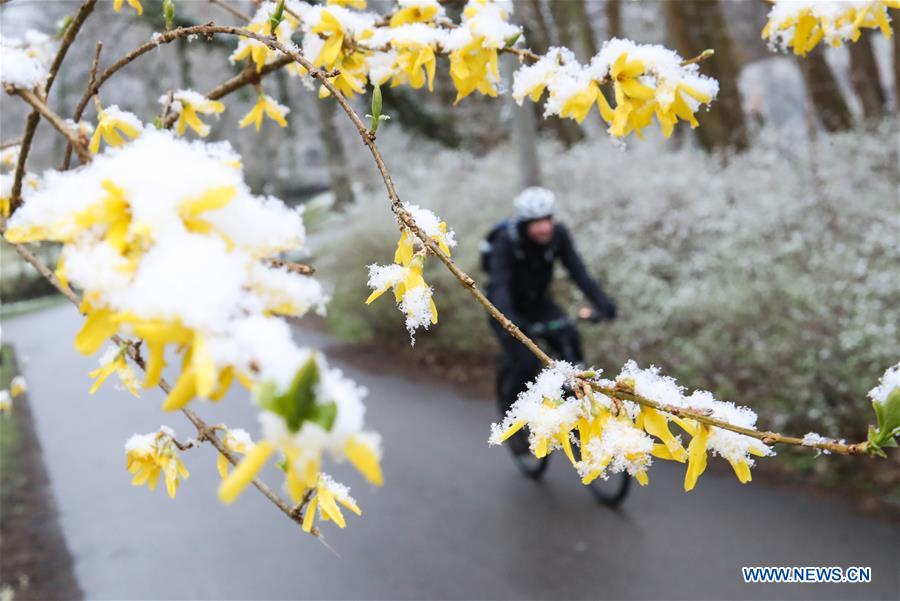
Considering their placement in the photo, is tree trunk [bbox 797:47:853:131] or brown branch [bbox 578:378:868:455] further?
tree trunk [bbox 797:47:853:131]

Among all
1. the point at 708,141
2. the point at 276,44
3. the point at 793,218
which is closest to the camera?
the point at 276,44

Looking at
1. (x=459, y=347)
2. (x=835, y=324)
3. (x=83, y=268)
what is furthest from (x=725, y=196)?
(x=83, y=268)

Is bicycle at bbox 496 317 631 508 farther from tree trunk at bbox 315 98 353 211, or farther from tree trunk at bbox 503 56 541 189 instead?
tree trunk at bbox 315 98 353 211

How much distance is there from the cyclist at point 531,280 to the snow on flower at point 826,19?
254cm

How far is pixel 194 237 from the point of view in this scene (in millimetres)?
621

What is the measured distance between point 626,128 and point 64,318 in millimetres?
14167

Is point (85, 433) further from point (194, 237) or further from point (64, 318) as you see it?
point (64, 318)

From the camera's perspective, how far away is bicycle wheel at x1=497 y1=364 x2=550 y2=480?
454 cm

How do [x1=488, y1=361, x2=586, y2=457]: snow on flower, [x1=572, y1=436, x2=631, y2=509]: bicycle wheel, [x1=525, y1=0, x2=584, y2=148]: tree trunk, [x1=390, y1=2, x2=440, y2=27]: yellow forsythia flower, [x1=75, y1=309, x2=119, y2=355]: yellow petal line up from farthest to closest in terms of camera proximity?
[x1=525, y1=0, x2=584, y2=148]: tree trunk → [x1=572, y1=436, x2=631, y2=509]: bicycle wheel → [x1=390, y1=2, x2=440, y2=27]: yellow forsythia flower → [x1=488, y1=361, x2=586, y2=457]: snow on flower → [x1=75, y1=309, x2=119, y2=355]: yellow petal

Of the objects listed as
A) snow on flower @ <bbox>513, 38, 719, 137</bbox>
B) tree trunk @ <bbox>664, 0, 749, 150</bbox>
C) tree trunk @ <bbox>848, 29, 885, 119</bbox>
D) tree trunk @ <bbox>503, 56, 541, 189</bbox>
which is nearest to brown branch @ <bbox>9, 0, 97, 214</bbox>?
snow on flower @ <bbox>513, 38, 719, 137</bbox>

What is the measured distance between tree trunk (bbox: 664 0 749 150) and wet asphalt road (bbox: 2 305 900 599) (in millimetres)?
5288

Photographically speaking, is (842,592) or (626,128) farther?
(842,592)

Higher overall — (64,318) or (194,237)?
(194,237)

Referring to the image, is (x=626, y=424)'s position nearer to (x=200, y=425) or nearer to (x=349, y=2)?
(x=200, y=425)
